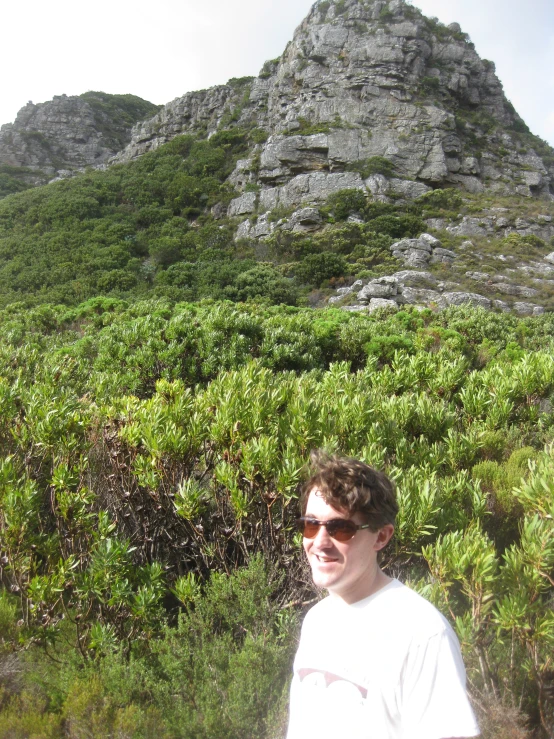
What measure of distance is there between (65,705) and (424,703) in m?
2.39

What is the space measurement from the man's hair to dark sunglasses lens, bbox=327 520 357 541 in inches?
1.8

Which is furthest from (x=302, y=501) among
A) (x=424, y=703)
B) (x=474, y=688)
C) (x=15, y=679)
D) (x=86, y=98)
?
(x=86, y=98)

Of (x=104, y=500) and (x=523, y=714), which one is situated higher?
(x=104, y=500)

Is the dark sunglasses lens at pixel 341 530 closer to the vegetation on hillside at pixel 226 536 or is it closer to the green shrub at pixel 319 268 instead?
the vegetation on hillside at pixel 226 536

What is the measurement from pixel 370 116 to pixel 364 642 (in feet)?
158

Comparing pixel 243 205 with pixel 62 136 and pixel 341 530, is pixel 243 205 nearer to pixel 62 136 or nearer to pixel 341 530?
pixel 341 530

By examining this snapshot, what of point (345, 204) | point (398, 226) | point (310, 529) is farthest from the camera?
point (345, 204)

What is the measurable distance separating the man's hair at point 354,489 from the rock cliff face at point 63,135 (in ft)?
197

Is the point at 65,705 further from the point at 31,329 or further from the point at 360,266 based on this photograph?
the point at 360,266

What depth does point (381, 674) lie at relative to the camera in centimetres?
138

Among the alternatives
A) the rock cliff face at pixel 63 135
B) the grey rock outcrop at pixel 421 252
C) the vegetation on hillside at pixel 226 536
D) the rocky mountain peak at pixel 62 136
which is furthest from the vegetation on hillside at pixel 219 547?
the rock cliff face at pixel 63 135

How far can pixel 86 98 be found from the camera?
75.9m

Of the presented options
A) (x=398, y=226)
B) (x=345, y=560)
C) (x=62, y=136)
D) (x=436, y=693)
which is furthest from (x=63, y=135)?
(x=436, y=693)

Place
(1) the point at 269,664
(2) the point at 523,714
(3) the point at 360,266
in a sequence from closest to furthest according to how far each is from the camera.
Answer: (2) the point at 523,714
(1) the point at 269,664
(3) the point at 360,266
